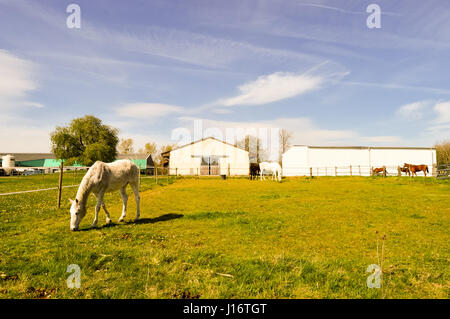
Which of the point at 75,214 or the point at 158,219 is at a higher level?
the point at 75,214

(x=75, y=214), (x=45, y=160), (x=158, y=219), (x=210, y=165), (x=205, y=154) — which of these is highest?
(x=45, y=160)

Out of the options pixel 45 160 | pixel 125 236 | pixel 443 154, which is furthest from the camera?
pixel 45 160

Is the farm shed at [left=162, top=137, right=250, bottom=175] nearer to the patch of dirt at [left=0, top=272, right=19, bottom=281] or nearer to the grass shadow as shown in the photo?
the grass shadow

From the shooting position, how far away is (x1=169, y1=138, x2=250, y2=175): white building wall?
44750 mm

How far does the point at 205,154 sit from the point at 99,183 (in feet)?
125

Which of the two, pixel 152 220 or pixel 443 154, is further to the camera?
pixel 443 154

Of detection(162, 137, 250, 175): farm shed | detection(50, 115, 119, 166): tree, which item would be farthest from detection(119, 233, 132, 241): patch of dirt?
detection(50, 115, 119, 166): tree

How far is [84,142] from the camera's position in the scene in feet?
173

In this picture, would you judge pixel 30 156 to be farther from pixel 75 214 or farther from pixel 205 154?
pixel 75 214

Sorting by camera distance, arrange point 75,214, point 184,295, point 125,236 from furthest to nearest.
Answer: point 75,214 → point 125,236 → point 184,295

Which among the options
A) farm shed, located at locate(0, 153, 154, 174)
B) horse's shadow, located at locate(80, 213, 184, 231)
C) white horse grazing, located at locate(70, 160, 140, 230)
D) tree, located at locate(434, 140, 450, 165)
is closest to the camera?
white horse grazing, located at locate(70, 160, 140, 230)

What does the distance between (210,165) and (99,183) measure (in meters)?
37.8

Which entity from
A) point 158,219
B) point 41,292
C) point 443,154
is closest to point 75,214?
point 158,219
